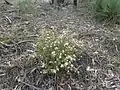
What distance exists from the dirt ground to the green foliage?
0.04m

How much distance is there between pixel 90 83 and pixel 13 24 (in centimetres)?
165

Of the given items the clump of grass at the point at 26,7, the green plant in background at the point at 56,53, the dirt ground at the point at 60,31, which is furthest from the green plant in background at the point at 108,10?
the green plant in background at the point at 56,53

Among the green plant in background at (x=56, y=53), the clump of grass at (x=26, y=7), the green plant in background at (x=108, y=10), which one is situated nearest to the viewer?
the green plant in background at (x=56, y=53)

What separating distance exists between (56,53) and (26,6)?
1875 millimetres

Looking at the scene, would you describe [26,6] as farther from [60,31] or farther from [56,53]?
[56,53]

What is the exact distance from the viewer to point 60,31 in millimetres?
3678

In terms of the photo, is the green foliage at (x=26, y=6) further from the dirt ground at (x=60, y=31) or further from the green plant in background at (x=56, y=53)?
the green plant in background at (x=56, y=53)

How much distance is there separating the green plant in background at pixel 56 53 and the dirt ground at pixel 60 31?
113 mm

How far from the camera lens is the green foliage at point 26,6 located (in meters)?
4.32

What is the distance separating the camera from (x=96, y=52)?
128 inches

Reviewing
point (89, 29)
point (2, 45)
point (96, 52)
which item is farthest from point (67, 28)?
point (2, 45)

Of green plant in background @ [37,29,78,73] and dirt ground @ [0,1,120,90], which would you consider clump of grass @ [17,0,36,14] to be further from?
green plant in background @ [37,29,78,73]

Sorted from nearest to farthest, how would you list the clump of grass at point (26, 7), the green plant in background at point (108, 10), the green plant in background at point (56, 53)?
the green plant in background at point (56, 53) → the green plant in background at point (108, 10) → the clump of grass at point (26, 7)

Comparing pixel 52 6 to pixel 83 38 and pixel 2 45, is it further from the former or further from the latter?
pixel 2 45
